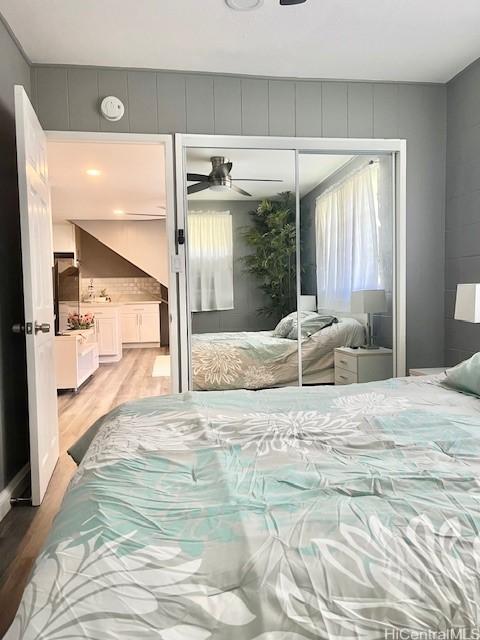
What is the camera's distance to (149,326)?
358 inches

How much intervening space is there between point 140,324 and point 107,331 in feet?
3.19

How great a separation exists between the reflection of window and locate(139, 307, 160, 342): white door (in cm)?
575

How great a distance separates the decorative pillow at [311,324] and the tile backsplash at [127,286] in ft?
20.7

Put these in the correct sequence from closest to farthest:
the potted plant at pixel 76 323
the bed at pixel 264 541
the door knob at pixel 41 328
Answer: the bed at pixel 264 541 → the door knob at pixel 41 328 → the potted plant at pixel 76 323

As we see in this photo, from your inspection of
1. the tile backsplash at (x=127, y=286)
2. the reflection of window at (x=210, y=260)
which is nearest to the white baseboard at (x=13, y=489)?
the reflection of window at (x=210, y=260)

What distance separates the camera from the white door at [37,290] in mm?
2443

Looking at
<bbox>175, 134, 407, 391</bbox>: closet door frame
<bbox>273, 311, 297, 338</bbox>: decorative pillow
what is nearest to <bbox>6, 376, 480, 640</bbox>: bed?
<bbox>175, 134, 407, 391</bbox>: closet door frame

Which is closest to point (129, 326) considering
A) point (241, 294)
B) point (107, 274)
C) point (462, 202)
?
point (107, 274)

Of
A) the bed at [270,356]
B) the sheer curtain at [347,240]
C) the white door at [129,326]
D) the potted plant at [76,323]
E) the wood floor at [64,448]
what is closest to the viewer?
the wood floor at [64,448]

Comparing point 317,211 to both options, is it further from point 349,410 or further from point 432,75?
point 349,410

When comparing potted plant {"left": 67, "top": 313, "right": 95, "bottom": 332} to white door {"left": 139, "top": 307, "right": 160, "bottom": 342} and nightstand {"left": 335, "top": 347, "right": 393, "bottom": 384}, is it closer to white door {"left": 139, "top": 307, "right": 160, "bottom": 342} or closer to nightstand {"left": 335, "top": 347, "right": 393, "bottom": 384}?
white door {"left": 139, "top": 307, "right": 160, "bottom": 342}

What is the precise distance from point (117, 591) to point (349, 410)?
119 centimetres

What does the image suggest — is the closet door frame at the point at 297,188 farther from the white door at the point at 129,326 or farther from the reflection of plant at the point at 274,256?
the white door at the point at 129,326

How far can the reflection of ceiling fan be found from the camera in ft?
11.1
